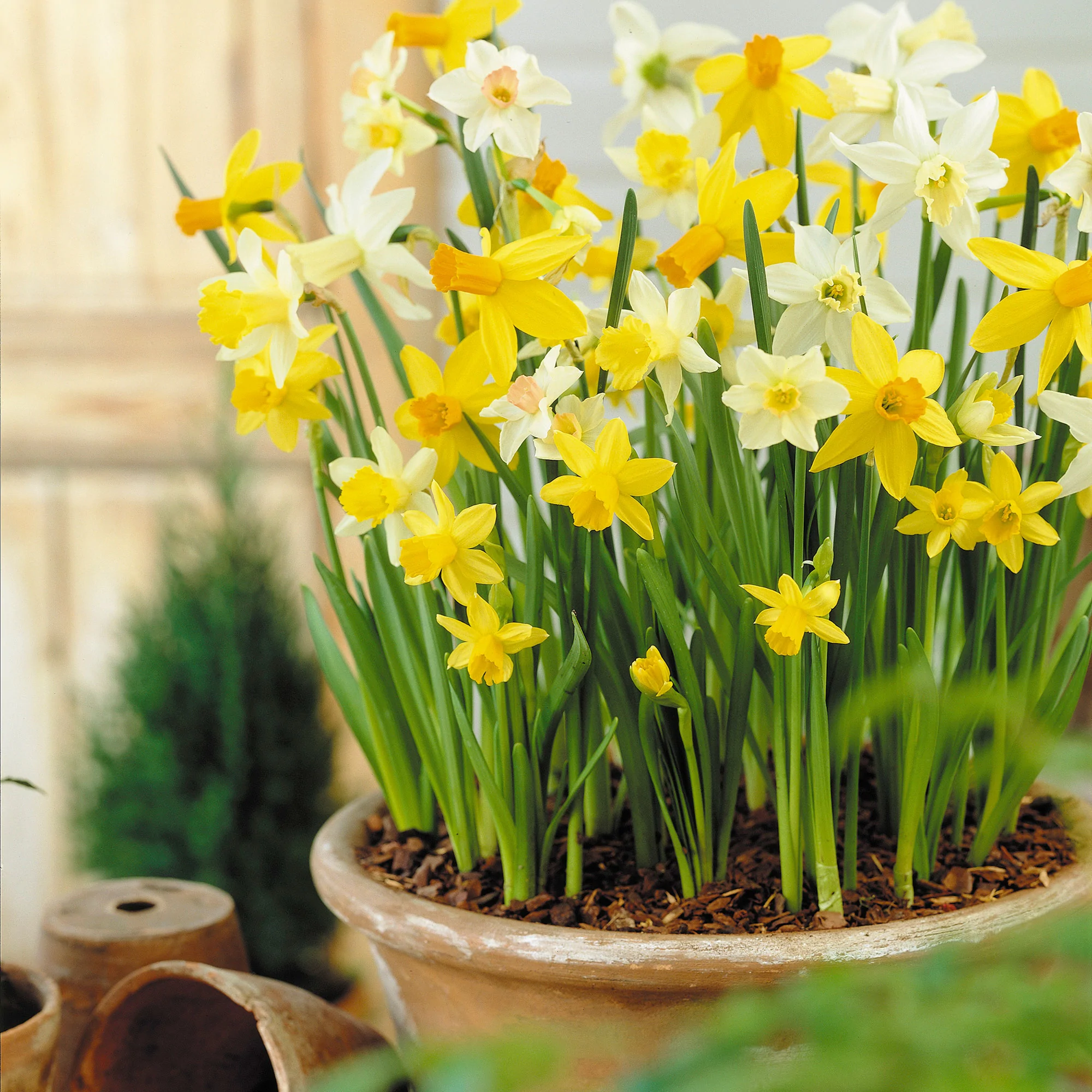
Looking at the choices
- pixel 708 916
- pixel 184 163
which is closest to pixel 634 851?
pixel 708 916

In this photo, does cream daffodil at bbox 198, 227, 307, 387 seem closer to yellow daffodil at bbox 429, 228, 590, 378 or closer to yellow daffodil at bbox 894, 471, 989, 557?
yellow daffodil at bbox 429, 228, 590, 378

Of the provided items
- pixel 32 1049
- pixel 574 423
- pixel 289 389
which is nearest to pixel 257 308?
pixel 289 389

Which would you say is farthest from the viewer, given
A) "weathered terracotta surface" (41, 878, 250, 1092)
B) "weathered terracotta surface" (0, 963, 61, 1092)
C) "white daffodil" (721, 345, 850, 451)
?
"weathered terracotta surface" (41, 878, 250, 1092)

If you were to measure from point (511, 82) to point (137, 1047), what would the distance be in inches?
24.1

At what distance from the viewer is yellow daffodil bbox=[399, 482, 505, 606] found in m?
0.46

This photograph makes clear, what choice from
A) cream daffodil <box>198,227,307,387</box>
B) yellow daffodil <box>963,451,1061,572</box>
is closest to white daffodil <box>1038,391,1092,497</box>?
yellow daffodil <box>963,451,1061,572</box>

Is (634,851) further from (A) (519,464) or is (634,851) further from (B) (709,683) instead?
(A) (519,464)

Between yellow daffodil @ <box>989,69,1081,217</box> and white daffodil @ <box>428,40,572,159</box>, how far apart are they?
253 mm

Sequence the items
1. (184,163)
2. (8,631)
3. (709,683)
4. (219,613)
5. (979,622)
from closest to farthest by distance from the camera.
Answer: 1. (979,622)
2. (709,683)
3. (219,613)
4. (184,163)
5. (8,631)

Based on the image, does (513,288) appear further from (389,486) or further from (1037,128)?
(1037,128)

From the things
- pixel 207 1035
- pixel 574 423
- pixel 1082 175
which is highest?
pixel 1082 175

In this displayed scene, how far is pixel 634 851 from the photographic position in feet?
1.95

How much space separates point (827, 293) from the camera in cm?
43

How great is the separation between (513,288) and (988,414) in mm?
220
